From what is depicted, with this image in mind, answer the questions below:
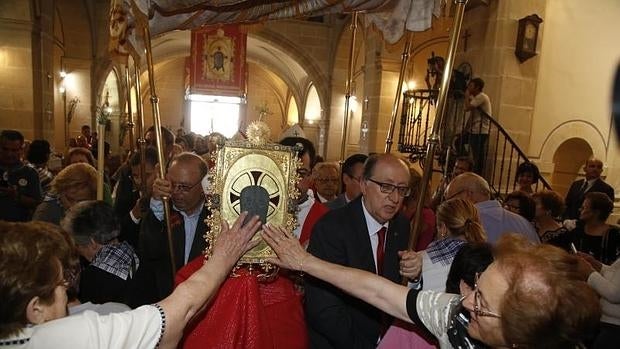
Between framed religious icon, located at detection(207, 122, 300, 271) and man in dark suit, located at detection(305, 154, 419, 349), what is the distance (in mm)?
380

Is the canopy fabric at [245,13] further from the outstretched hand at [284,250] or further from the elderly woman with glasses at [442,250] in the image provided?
the outstretched hand at [284,250]

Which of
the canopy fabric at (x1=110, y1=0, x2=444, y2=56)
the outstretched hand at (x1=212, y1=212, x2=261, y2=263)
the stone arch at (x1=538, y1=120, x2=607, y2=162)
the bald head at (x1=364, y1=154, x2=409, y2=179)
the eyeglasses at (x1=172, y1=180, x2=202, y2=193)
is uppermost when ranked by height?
the canopy fabric at (x1=110, y1=0, x2=444, y2=56)

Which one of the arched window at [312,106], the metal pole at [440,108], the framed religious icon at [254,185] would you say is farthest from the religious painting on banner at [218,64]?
the framed religious icon at [254,185]

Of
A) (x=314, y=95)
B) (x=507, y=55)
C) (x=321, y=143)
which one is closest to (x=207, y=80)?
(x=321, y=143)

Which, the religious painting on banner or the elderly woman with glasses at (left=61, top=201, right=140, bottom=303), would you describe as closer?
the elderly woman with glasses at (left=61, top=201, right=140, bottom=303)

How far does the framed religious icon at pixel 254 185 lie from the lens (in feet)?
6.20

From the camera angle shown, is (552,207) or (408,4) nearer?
(408,4)

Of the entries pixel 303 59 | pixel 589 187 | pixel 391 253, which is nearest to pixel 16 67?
pixel 303 59

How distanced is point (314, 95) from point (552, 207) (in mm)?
15317

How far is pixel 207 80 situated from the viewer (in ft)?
47.0

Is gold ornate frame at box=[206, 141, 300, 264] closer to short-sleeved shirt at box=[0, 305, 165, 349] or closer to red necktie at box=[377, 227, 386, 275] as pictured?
short-sleeved shirt at box=[0, 305, 165, 349]

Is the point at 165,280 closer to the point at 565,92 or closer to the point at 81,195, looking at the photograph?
the point at 81,195

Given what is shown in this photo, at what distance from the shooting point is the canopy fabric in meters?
2.51

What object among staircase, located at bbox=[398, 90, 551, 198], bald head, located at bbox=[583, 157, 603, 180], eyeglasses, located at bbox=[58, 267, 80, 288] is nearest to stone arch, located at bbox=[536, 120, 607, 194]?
staircase, located at bbox=[398, 90, 551, 198]
